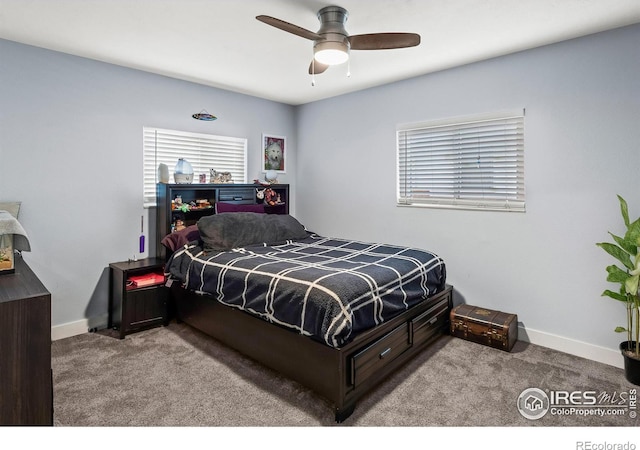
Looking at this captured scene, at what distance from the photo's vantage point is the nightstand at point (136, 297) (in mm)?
3258

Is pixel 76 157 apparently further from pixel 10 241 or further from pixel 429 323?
pixel 429 323

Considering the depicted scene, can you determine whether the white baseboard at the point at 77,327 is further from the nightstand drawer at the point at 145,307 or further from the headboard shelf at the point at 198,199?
the headboard shelf at the point at 198,199

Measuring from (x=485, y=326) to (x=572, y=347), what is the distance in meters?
0.68

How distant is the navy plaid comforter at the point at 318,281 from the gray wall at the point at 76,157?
0.76m

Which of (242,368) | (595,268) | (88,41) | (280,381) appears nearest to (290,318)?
(280,381)

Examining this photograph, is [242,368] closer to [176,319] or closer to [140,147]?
[176,319]

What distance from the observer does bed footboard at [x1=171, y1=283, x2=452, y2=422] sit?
217 centimetres

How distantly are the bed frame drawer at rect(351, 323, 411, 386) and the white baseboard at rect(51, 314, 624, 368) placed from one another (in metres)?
1.26

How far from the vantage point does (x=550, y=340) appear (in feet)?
10.1

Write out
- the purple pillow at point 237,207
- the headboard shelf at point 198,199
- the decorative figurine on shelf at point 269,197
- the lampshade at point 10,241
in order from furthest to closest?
the decorative figurine on shelf at point 269,197 < the purple pillow at point 237,207 < the headboard shelf at point 198,199 < the lampshade at point 10,241

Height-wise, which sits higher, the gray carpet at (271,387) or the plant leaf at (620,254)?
the plant leaf at (620,254)

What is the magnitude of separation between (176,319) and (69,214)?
54.2 inches

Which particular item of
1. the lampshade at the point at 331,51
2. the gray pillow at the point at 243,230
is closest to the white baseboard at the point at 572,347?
the gray pillow at the point at 243,230

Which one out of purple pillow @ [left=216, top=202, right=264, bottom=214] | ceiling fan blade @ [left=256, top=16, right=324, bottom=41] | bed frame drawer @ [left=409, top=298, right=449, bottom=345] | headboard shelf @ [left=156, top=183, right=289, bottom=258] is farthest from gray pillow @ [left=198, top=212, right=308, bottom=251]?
ceiling fan blade @ [left=256, top=16, right=324, bottom=41]
